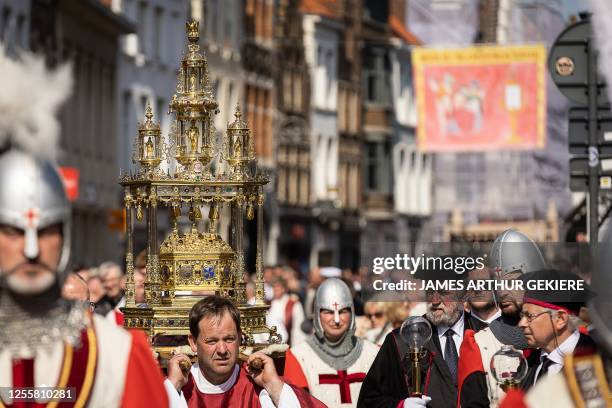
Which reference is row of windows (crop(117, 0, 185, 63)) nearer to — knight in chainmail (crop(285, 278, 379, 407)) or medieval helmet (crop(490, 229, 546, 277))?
knight in chainmail (crop(285, 278, 379, 407))

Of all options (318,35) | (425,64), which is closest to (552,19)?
(318,35)

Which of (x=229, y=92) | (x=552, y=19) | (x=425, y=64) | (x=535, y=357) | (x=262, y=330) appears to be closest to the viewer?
(x=535, y=357)

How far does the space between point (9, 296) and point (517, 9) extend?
65048 millimetres

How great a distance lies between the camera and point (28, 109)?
251 inches

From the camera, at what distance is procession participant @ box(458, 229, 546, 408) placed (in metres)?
10.6

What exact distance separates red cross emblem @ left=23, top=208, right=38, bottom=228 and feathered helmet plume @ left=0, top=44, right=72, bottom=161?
19cm

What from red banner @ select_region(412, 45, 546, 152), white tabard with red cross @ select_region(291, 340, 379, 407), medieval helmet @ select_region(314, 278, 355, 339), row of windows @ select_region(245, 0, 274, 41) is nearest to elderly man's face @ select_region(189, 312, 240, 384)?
white tabard with red cross @ select_region(291, 340, 379, 407)

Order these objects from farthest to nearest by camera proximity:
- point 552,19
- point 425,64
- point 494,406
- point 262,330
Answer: point 552,19 < point 425,64 < point 262,330 < point 494,406

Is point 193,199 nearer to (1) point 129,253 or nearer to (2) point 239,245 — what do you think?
(2) point 239,245

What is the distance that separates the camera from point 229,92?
58.2 m

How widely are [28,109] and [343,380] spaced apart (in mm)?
6233

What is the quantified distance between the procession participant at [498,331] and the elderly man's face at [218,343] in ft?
5.58

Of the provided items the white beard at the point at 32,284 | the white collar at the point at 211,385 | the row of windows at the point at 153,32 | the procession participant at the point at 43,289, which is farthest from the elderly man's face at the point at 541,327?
the row of windows at the point at 153,32

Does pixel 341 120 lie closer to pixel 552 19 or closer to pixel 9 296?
pixel 552 19
